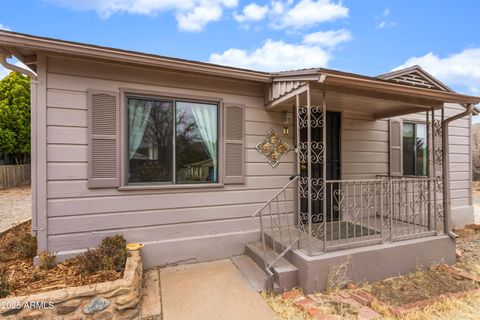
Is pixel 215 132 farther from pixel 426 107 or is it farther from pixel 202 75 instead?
pixel 426 107

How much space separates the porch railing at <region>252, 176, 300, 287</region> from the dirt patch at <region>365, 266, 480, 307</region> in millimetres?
1051

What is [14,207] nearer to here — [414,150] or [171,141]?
[171,141]

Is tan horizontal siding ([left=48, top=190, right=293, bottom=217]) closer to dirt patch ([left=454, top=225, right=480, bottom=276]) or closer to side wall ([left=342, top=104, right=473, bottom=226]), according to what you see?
side wall ([left=342, top=104, right=473, bottom=226])

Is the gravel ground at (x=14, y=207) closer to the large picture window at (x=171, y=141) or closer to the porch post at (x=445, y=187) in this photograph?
the large picture window at (x=171, y=141)

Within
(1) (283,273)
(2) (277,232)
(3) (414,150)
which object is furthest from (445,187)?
(1) (283,273)

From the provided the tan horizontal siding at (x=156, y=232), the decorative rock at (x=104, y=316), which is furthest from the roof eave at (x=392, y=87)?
the decorative rock at (x=104, y=316)

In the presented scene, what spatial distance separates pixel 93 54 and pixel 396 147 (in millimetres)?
5332

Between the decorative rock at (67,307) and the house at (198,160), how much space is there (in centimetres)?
A: 105

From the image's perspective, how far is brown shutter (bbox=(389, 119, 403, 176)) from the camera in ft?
16.4

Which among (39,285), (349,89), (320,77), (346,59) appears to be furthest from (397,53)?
(39,285)

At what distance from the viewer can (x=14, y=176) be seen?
11.1 meters

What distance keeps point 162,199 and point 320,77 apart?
247cm

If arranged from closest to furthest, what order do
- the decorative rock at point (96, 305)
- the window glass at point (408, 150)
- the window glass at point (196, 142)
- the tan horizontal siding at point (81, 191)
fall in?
1. the decorative rock at point (96, 305)
2. the tan horizontal siding at point (81, 191)
3. the window glass at point (196, 142)
4. the window glass at point (408, 150)

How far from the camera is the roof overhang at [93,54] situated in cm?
258
